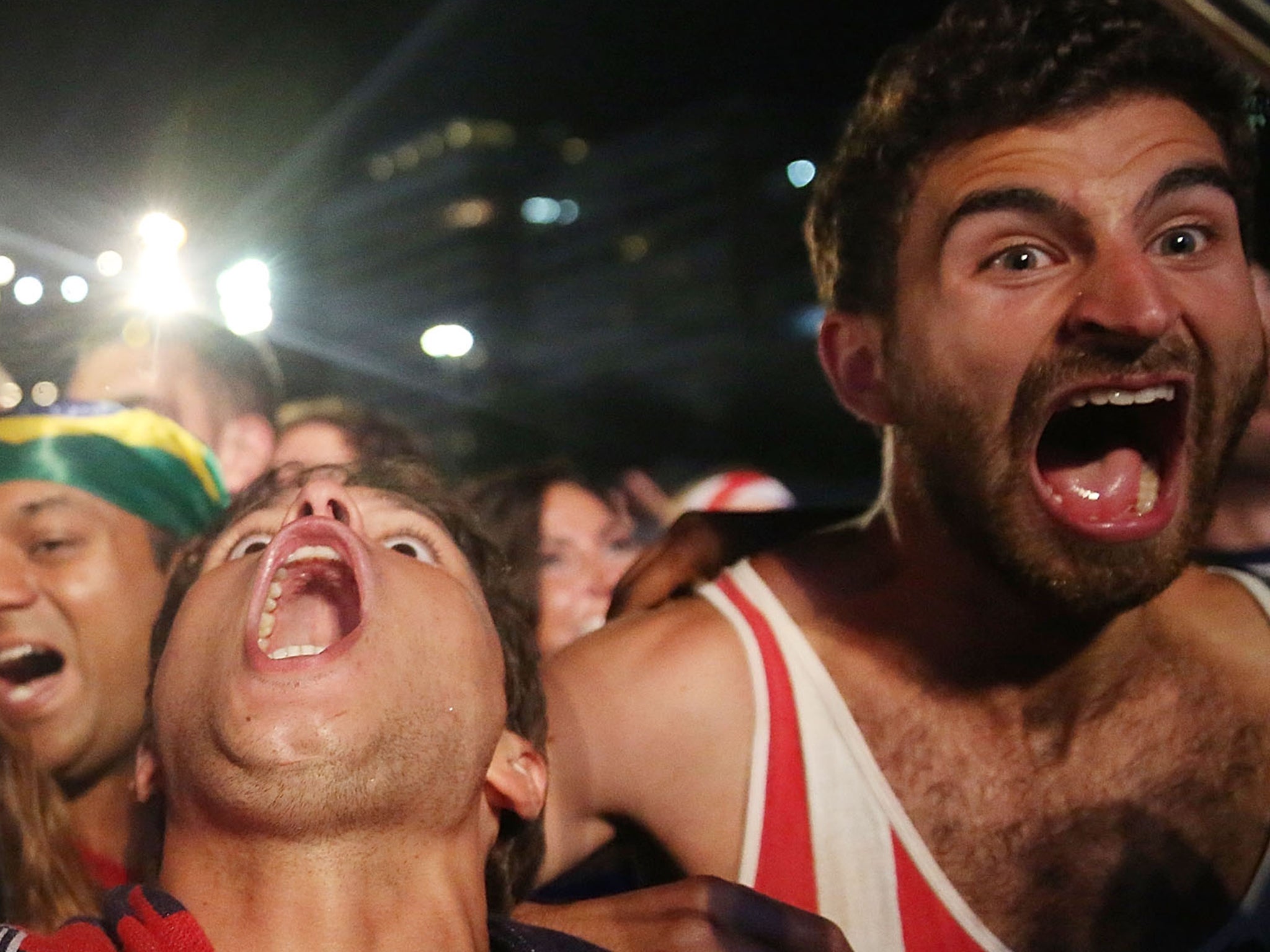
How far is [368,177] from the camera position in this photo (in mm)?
1981

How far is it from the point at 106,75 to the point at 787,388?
1.99 metres

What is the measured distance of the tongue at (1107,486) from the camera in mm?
1342

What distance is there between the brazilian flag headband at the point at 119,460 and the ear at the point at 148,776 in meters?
0.43

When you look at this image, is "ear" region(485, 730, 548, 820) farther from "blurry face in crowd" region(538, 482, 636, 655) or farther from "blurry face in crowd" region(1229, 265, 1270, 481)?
"blurry face in crowd" region(1229, 265, 1270, 481)

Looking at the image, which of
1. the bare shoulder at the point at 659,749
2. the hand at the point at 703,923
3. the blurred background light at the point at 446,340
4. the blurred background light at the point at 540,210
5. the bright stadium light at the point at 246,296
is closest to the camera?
the hand at the point at 703,923

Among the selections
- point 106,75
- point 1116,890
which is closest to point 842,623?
point 1116,890

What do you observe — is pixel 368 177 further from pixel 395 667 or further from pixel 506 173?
pixel 395 667

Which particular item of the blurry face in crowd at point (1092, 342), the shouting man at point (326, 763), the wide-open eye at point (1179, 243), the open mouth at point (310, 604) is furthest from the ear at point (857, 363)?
the open mouth at point (310, 604)

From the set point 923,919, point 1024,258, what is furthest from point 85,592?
point 1024,258

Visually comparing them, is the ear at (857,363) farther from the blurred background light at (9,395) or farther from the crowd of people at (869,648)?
the blurred background light at (9,395)

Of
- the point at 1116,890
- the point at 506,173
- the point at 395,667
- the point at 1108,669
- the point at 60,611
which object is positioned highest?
the point at 506,173

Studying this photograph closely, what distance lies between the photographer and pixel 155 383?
5.85 ft

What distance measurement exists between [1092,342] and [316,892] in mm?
1022

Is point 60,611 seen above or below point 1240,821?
above
